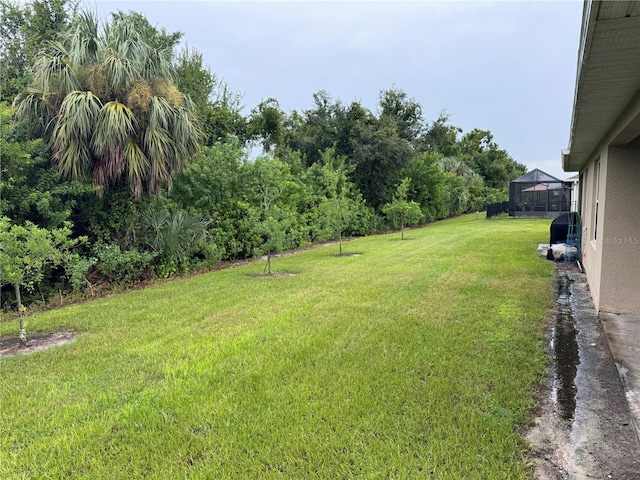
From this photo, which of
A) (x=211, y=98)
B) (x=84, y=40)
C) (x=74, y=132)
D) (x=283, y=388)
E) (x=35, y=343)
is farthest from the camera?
(x=211, y=98)

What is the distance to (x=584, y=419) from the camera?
270 cm

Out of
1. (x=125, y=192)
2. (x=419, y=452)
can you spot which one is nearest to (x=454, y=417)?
(x=419, y=452)

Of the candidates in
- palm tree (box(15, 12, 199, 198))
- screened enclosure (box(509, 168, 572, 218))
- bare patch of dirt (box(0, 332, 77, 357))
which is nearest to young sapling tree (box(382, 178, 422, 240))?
palm tree (box(15, 12, 199, 198))

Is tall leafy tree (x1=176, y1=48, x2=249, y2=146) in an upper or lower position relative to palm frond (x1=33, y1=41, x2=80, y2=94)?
upper

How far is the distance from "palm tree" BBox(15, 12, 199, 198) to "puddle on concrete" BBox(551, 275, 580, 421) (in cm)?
713

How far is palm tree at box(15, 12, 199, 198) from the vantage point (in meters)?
6.92

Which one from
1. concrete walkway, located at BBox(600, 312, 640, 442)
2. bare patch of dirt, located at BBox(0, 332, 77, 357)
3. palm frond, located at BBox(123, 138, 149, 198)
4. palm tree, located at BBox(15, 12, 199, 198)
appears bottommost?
concrete walkway, located at BBox(600, 312, 640, 442)

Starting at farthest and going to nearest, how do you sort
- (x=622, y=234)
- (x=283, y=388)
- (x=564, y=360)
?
(x=622, y=234), (x=564, y=360), (x=283, y=388)

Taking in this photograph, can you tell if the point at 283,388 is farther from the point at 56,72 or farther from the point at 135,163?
the point at 56,72

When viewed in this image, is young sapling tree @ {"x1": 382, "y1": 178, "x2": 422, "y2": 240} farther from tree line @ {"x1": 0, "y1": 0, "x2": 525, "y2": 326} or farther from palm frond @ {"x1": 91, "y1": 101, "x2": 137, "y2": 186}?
Result: palm frond @ {"x1": 91, "y1": 101, "x2": 137, "y2": 186}

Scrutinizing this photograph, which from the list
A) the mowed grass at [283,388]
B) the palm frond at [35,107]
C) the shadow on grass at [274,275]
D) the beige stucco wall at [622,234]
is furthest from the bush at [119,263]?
the beige stucco wall at [622,234]

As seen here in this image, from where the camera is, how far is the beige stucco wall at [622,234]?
4891 mm

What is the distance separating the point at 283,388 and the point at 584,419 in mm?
2148

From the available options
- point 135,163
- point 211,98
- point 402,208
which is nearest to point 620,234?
point 135,163
